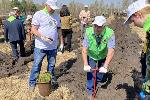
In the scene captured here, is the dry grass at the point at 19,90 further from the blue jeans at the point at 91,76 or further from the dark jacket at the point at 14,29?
the dark jacket at the point at 14,29

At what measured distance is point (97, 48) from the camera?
7.14 metres

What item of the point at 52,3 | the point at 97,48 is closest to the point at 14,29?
the point at 52,3

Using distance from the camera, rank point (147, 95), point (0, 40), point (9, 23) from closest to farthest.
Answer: point (147, 95) < point (9, 23) < point (0, 40)

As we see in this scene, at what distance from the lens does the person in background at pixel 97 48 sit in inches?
265

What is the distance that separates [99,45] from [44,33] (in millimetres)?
1475

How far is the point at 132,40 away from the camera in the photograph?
14312 millimetres

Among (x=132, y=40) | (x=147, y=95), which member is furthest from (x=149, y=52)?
(x=132, y=40)

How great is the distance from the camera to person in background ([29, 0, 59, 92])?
800cm

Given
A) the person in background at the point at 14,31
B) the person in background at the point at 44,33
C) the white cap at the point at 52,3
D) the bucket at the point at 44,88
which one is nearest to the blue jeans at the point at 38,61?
the person in background at the point at 44,33

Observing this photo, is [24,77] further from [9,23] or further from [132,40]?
[132,40]

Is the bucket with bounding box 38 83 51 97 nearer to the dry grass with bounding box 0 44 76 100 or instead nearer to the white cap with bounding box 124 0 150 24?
the dry grass with bounding box 0 44 76 100

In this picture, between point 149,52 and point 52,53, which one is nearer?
point 149,52

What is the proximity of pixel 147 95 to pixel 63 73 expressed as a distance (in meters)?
5.16

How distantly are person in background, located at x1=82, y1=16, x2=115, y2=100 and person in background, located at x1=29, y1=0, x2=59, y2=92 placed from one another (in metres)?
1.12
